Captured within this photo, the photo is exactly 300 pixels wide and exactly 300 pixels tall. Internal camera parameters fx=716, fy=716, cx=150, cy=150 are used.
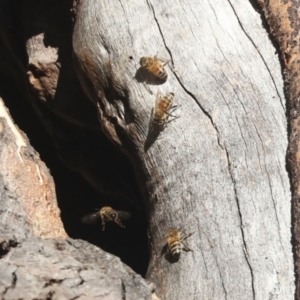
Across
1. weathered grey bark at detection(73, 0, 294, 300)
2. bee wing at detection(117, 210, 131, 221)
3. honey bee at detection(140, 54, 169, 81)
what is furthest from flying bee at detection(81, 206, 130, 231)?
honey bee at detection(140, 54, 169, 81)

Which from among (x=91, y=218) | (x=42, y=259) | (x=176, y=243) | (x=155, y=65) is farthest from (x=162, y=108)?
(x=91, y=218)

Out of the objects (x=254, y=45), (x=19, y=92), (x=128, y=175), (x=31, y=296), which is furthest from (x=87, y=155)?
(x=31, y=296)

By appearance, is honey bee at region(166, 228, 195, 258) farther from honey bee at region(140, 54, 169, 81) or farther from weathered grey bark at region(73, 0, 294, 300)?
honey bee at region(140, 54, 169, 81)

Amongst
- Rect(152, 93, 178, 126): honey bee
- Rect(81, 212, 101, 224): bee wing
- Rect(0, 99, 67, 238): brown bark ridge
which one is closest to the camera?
Rect(152, 93, 178, 126): honey bee

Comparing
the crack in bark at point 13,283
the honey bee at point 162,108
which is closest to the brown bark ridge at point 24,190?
the crack in bark at point 13,283

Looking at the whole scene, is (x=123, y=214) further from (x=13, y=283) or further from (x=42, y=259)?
(x=13, y=283)

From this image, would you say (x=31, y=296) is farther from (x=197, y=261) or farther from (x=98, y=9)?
(x=98, y=9)
